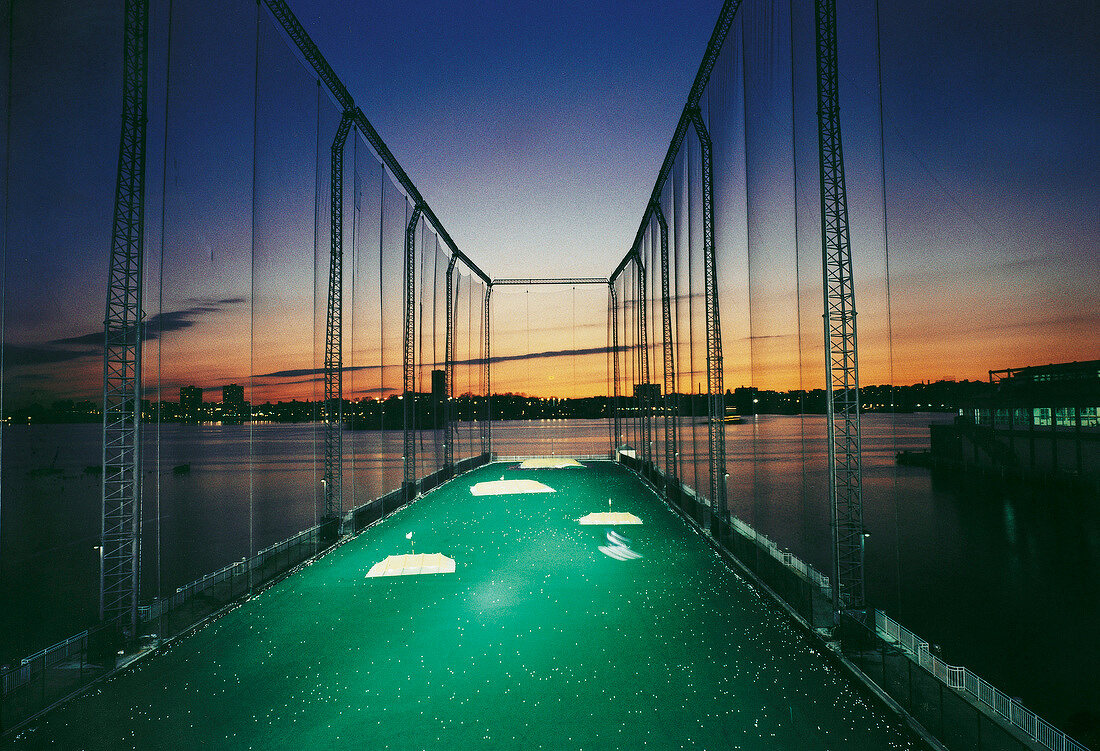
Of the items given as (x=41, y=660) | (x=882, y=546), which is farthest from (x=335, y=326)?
(x=882, y=546)

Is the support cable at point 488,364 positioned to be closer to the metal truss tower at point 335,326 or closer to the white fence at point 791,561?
the metal truss tower at point 335,326

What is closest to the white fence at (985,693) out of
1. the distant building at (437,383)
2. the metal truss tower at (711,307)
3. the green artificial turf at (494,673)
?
the green artificial turf at (494,673)

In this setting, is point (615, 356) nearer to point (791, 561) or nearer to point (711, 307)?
point (711, 307)

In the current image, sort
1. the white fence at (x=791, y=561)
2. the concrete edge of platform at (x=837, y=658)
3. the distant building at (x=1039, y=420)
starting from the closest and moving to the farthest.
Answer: the concrete edge of platform at (x=837, y=658) < the white fence at (x=791, y=561) < the distant building at (x=1039, y=420)

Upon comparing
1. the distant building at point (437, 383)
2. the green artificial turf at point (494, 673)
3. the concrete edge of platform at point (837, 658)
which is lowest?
the green artificial turf at point (494, 673)

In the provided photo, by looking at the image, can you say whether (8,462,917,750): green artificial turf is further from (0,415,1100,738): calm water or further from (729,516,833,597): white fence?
(0,415,1100,738): calm water

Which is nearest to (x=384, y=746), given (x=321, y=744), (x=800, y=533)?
(x=321, y=744)

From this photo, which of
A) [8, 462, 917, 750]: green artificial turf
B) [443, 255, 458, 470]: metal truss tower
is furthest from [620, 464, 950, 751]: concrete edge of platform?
[443, 255, 458, 470]: metal truss tower

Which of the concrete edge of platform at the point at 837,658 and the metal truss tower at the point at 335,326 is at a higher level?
the metal truss tower at the point at 335,326
